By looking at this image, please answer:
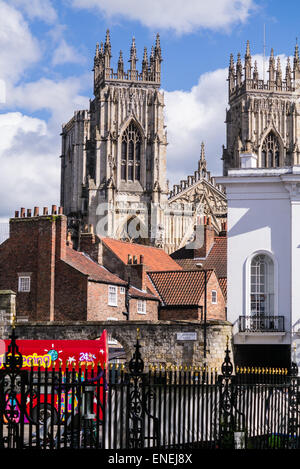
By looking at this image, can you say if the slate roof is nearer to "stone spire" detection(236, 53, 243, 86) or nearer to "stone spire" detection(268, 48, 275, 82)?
"stone spire" detection(268, 48, 275, 82)

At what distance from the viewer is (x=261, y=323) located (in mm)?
32125

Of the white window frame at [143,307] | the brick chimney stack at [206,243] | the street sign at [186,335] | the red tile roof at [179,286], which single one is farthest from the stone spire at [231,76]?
the street sign at [186,335]

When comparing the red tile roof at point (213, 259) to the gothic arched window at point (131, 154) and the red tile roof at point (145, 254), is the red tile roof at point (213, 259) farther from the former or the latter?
the gothic arched window at point (131, 154)

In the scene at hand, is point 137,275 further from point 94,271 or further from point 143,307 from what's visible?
point 94,271

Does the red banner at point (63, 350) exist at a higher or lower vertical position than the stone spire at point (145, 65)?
lower

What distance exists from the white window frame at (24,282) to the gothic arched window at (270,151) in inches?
2407

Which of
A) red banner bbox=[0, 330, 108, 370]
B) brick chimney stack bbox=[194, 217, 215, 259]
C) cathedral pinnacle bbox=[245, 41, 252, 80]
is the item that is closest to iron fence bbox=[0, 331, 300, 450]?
red banner bbox=[0, 330, 108, 370]

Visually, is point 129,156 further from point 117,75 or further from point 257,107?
point 257,107

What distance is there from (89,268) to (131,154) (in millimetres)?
52550

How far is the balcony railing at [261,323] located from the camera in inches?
1259

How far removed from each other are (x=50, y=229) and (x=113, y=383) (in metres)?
27.1

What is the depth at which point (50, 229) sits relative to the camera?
134ft

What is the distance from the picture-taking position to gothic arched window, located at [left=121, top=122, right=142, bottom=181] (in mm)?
94688

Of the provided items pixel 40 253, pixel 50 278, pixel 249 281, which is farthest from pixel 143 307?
pixel 249 281
